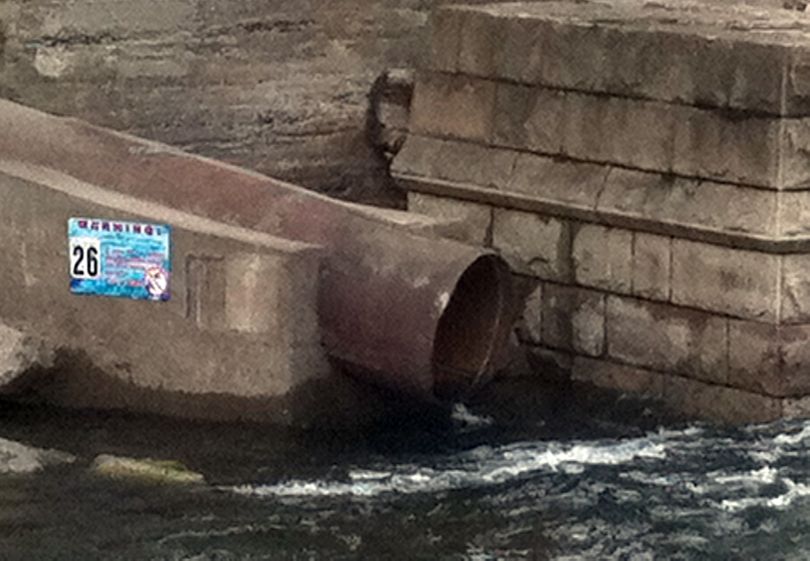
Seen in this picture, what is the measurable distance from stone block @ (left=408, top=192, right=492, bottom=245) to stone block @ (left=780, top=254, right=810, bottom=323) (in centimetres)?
173

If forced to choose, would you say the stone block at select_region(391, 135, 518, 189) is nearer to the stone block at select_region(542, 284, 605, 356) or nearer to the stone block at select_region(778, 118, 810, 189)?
the stone block at select_region(542, 284, 605, 356)

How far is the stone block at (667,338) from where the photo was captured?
1084cm

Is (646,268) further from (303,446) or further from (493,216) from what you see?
(303,446)

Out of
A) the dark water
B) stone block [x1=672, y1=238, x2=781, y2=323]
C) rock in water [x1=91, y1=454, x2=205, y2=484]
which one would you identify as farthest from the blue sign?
stone block [x1=672, y1=238, x2=781, y2=323]

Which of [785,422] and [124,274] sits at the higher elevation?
[124,274]

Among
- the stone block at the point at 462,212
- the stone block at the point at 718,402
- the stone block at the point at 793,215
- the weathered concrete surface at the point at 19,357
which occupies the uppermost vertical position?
the stone block at the point at 793,215

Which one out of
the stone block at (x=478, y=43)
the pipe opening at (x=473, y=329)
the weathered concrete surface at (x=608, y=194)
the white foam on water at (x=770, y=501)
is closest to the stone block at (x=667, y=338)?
the weathered concrete surface at (x=608, y=194)

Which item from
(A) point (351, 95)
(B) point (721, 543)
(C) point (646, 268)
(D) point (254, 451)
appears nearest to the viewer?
(B) point (721, 543)

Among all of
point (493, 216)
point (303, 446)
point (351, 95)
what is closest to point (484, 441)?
point (303, 446)

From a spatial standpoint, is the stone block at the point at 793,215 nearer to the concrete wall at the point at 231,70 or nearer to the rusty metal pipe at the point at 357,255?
the rusty metal pipe at the point at 357,255

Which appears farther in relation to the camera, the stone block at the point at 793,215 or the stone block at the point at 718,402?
the stone block at the point at 718,402

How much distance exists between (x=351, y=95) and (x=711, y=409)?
11.7ft

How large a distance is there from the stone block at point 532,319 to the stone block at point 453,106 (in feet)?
2.89

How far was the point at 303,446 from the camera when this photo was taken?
406 inches
